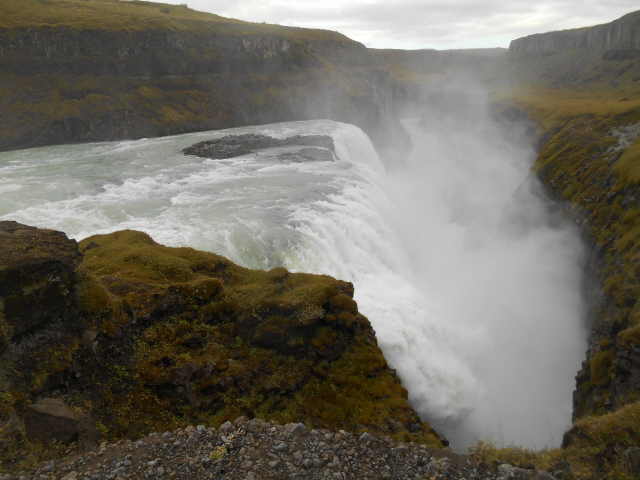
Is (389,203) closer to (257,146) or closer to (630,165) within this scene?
(630,165)

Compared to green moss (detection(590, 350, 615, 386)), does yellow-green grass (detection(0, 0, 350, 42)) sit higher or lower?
higher

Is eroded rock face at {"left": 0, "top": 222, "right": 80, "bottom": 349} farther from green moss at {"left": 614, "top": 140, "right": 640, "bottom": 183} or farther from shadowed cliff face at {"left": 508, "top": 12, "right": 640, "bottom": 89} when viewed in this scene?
shadowed cliff face at {"left": 508, "top": 12, "right": 640, "bottom": 89}

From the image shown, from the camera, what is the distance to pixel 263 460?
23.5 feet

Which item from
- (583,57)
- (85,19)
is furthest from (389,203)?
(583,57)

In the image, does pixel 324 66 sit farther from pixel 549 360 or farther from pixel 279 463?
pixel 279 463

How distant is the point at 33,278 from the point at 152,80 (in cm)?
7210

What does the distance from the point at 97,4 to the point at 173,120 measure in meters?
41.4

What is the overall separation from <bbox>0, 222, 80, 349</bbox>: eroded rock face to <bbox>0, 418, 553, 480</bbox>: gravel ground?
9.88 feet

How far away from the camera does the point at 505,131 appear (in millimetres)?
77188

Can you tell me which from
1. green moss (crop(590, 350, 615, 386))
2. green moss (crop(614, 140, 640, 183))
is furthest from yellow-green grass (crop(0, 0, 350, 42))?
green moss (crop(590, 350, 615, 386))

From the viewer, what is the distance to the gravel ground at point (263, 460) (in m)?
6.75

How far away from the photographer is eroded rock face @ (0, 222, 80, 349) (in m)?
8.41

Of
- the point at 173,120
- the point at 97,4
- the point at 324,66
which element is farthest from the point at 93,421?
the point at 97,4

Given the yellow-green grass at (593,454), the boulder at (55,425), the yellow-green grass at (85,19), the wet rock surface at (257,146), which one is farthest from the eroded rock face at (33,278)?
the yellow-green grass at (85,19)
